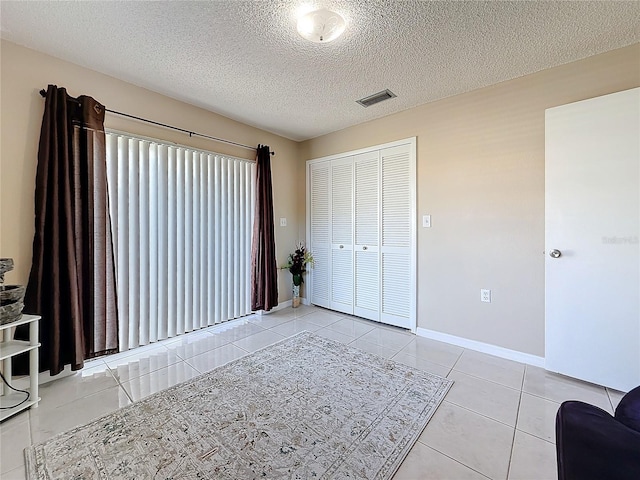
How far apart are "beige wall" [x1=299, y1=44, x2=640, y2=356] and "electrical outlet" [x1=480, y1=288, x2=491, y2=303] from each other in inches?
1.8

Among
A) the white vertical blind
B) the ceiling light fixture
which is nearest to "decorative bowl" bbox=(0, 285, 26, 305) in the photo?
the white vertical blind

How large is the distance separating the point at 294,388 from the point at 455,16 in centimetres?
261

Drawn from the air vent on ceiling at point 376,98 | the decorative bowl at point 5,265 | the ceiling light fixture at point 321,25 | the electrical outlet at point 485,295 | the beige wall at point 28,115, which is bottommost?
the electrical outlet at point 485,295

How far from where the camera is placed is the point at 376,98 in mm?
2693

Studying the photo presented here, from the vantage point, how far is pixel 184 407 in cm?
173

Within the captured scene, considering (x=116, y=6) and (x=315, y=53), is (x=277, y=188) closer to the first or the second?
(x=315, y=53)

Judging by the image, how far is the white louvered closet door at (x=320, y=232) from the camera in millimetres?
3832

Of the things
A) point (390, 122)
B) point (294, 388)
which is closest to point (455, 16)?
point (390, 122)

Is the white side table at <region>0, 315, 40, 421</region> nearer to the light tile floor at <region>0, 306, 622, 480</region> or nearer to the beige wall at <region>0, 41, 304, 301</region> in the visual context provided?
the light tile floor at <region>0, 306, 622, 480</region>

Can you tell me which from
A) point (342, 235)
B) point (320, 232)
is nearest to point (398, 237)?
point (342, 235)

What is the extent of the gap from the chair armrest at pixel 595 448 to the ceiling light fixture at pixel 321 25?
2.16 m

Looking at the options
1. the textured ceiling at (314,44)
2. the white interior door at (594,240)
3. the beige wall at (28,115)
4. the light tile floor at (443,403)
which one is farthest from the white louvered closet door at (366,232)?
the beige wall at (28,115)

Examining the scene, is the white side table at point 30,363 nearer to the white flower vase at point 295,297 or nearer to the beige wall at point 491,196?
the white flower vase at point 295,297

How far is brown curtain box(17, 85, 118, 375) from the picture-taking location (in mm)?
1906
